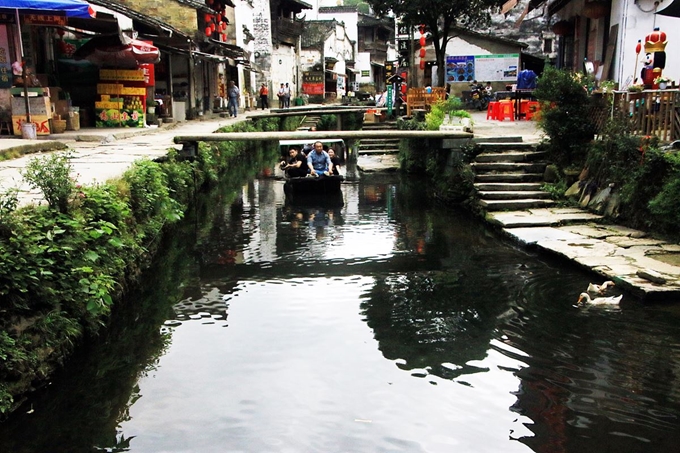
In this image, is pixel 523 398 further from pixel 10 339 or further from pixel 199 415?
pixel 10 339

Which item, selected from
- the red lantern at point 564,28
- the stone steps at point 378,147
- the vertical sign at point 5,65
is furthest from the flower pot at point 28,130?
the red lantern at point 564,28

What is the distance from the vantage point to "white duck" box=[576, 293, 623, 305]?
697cm

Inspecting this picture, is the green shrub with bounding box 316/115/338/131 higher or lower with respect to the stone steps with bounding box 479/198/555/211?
higher

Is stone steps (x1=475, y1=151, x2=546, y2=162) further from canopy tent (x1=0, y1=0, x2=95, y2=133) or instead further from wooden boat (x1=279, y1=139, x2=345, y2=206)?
canopy tent (x1=0, y1=0, x2=95, y2=133)

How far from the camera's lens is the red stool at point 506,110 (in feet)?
63.5

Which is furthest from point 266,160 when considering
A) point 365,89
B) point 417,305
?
point 365,89

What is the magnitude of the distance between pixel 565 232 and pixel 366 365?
210 inches

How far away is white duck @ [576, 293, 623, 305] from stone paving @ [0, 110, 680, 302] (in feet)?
1.16

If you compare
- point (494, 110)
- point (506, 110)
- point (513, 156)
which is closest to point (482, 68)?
point (494, 110)

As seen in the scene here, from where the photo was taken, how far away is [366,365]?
587 centimetres

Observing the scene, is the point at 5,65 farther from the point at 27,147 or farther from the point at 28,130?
the point at 27,147

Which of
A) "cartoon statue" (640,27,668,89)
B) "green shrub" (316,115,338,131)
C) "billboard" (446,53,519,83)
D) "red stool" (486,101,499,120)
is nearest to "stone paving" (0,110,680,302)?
"cartoon statue" (640,27,668,89)

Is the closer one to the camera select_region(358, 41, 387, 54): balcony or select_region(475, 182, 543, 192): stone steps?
select_region(475, 182, 543, 192): stone steps

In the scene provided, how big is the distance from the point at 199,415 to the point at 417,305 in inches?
127
